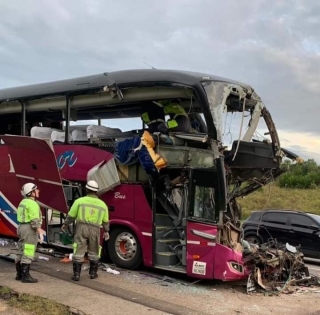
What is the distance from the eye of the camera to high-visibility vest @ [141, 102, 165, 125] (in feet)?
29.0

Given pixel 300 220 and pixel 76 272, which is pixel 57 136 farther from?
pixel 300 220

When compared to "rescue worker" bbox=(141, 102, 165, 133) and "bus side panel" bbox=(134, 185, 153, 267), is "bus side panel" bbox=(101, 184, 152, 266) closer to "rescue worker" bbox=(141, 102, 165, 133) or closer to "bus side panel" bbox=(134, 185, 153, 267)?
"bus side panel" bbox=(134, 185, 153, 267)

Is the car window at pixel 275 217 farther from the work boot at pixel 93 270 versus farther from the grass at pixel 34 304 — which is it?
the grass at pixel 34 304

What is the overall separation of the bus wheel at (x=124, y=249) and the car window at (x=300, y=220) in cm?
636

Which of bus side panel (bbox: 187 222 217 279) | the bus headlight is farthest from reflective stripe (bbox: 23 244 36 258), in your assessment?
the bus headlight

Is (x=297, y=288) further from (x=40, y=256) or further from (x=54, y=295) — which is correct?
(x=40, y=256)

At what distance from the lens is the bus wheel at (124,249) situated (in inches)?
342

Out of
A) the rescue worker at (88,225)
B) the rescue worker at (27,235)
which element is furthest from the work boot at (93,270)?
the rescue worker at (27,235)

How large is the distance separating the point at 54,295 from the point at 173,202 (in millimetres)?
3009

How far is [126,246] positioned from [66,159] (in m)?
2.31

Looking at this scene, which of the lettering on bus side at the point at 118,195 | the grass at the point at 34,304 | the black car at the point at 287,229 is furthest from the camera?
the black car at the point at 287,229

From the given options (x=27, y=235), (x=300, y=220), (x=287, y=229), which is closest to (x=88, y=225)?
(x=27, y=235)

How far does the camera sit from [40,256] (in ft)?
31.5

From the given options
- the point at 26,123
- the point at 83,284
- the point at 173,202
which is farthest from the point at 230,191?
the point at 26,123
